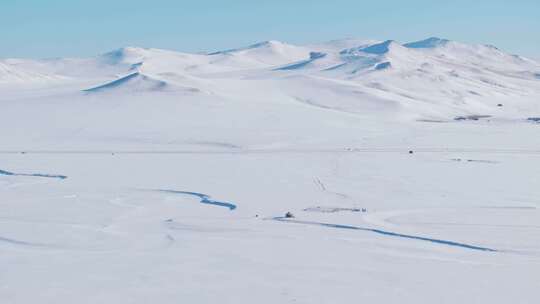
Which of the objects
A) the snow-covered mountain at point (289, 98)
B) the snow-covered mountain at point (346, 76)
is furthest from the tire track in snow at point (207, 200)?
the snow-covered mountain at point (346, 76)

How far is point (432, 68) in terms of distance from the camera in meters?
72.4

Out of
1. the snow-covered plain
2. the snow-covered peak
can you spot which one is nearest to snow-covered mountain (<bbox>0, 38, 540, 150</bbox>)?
the snow-covered plain

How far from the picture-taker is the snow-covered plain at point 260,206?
837 centimetres

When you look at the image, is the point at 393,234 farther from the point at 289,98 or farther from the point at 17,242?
the point at 289,98

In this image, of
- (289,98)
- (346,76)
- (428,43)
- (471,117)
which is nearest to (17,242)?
(471,117)

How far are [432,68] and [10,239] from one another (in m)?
65.1

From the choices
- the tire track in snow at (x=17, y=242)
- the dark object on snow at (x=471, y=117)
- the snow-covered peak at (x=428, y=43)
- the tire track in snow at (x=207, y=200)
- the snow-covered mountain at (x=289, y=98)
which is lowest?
the dark object on snow at (x=471, y=117)

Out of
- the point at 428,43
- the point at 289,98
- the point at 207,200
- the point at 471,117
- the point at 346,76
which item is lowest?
the point at 471,117

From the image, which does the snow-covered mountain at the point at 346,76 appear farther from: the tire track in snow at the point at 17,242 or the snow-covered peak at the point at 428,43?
the tire track in snow at the point at 17,242

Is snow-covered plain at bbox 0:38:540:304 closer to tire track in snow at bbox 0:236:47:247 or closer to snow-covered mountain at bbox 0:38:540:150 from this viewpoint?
tire track in snow at bbox 0:236:47:247

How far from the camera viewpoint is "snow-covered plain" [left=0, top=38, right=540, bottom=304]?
8.37m

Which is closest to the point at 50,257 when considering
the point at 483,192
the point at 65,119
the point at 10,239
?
the point at 10,239

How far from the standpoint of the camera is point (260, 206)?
13680 mm

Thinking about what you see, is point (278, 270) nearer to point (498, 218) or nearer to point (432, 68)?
point (498, 218)
